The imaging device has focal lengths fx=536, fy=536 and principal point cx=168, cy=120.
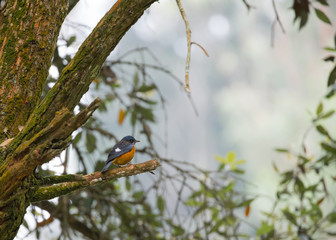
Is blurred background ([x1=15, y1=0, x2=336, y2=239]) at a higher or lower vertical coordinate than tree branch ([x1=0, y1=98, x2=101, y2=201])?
higher

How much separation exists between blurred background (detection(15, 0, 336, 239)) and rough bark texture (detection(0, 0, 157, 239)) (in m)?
23.1

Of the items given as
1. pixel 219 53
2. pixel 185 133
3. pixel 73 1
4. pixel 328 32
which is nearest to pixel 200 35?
pixel 219 53

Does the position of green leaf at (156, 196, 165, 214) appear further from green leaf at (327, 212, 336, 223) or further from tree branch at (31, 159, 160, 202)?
tree branch at (31, 159, 160, 202)

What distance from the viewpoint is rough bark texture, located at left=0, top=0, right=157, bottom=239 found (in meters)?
1.33

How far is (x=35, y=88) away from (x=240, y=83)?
28347 mm

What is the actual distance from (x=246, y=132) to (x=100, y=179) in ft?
86.9

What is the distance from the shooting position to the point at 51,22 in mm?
1796

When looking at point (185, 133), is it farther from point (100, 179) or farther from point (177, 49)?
point (100, 179)

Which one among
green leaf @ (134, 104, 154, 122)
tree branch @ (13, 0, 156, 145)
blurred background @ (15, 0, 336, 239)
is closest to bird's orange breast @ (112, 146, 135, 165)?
tree branch @ (13, 0, 156, 145)

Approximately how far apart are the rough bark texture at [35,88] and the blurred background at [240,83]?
23134 millimetres

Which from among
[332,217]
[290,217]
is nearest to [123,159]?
[290,217]

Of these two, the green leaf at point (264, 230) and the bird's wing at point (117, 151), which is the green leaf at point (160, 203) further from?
the bird's wing at point (117, 151)

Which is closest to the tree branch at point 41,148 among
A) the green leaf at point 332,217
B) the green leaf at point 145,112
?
the green leaf at point 145,112

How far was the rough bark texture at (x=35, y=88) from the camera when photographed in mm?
1333
